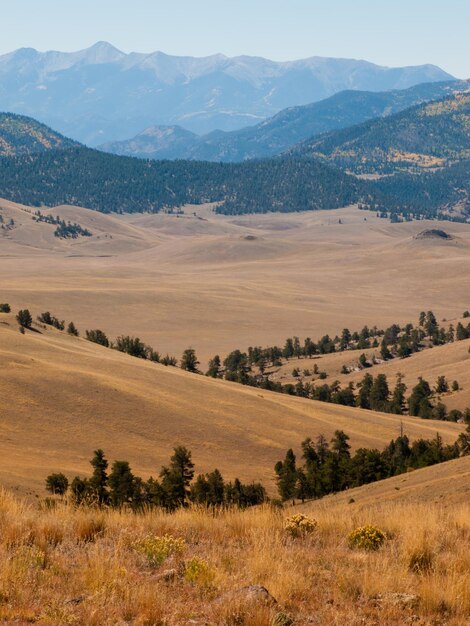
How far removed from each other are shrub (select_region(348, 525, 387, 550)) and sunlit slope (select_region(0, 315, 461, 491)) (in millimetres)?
43454

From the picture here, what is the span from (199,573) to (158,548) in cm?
134

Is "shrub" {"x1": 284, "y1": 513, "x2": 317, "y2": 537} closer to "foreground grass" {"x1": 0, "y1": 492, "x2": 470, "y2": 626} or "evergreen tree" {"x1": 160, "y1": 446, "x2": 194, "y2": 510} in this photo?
"foreground grass" {"x1": 0, "y1": 492, "x2": 470, "y2": 626}

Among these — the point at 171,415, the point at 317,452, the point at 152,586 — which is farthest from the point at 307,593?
the point at 171,415

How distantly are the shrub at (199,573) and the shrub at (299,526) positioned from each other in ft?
10.8

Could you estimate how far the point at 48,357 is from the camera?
95375mm

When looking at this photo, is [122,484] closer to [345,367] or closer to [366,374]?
[366,374]

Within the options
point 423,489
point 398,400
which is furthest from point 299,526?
point 398,400

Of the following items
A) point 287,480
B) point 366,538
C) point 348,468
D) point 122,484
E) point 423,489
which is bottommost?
point 287,480

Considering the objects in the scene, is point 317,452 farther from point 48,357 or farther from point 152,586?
point 152,586

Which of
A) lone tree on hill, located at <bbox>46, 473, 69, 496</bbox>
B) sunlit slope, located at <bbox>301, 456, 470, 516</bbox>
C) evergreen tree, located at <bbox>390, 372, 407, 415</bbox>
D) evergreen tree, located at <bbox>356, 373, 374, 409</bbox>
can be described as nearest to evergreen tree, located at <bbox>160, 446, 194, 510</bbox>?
lone tree on hill, located at <bbox>46, 473, 69, 496</bbox>

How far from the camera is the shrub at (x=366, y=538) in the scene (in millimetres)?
14883

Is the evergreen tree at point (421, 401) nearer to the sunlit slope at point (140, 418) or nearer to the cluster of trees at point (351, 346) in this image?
the sunlit slope at point (140, 418)

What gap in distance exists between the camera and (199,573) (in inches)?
489

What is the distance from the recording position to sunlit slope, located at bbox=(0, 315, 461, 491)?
70.3 meters
